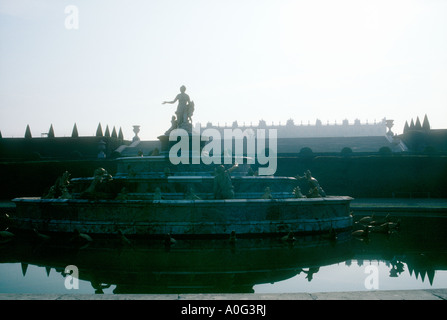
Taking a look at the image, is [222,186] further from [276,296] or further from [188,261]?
[276,296]

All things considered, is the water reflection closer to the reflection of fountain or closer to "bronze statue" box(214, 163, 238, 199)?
the reflection of fountain

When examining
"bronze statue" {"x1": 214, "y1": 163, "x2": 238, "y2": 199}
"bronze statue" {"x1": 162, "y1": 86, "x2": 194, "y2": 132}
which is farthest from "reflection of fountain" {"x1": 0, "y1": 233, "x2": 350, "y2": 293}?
"bronze statue" {"x1": 162, "y1": 86, "x2": 194, "y2": 132}

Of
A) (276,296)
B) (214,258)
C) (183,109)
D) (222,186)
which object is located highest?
(183,109)

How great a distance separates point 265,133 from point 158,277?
80.6 m

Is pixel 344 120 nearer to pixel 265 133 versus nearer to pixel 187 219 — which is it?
pixel 265 133

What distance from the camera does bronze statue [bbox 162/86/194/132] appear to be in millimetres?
22859

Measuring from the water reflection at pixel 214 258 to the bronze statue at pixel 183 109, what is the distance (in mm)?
10847

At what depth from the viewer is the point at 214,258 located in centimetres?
1002

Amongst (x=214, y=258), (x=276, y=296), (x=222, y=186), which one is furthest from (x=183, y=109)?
(x=276, y=296)

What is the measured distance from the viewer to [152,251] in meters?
10.9

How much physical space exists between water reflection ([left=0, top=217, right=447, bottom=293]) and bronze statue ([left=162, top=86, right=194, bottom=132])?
10.8 meters

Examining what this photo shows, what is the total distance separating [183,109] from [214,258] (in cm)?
1394
